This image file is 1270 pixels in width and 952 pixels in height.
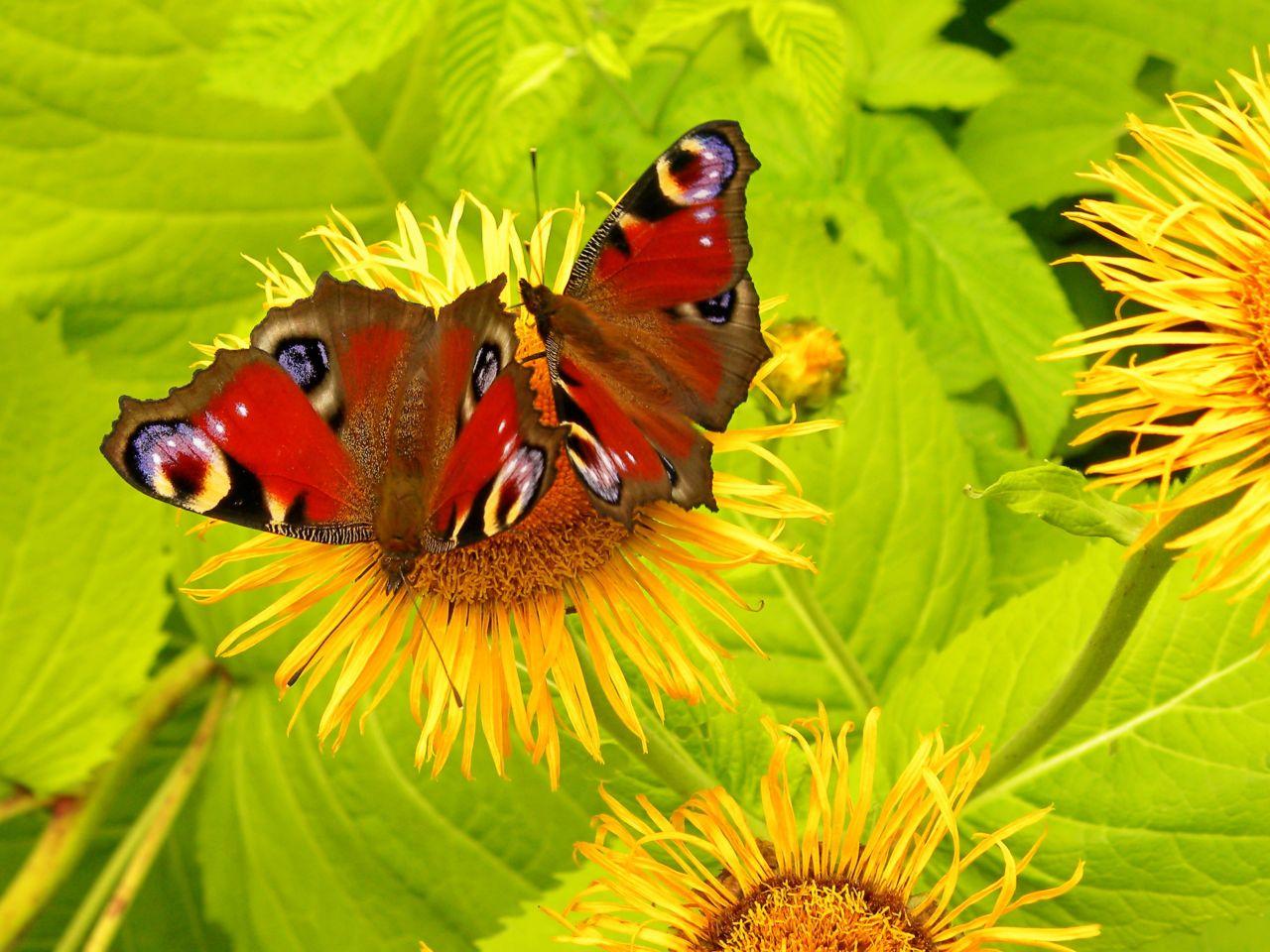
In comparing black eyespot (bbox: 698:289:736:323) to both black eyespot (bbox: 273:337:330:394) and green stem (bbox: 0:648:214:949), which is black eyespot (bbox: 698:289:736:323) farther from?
green stem (bbox: 0:648:214:949)

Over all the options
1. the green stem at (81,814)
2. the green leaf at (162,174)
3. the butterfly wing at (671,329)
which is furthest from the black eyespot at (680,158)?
the green stem at (81,814)

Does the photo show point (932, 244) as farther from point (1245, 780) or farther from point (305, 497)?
point (305, 497)

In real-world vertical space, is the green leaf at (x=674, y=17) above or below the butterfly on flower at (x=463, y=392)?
above

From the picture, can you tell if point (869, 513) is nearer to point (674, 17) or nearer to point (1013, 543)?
point (1013, 543)

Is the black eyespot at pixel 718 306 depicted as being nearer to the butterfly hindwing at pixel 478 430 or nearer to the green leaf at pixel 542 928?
the butterfly hindwing at pixel 478 430

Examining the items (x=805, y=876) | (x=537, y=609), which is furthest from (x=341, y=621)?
(x=805, y=876)

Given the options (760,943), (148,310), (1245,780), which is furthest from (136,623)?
(1245,780)
